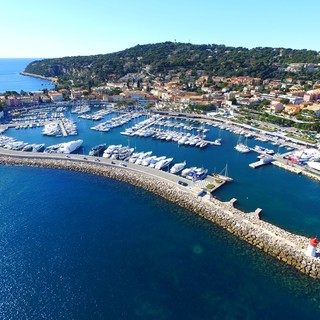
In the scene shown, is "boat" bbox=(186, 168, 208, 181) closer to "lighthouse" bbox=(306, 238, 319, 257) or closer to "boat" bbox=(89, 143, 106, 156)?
"lighthouse" bbox=(306, 238, 319, 257)

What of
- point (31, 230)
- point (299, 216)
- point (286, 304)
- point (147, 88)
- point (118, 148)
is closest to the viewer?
point (286, 304)

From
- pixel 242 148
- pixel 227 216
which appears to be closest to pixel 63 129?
pixel 242 148

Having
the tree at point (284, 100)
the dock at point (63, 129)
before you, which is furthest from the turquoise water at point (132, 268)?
the tree at point (284, 100)

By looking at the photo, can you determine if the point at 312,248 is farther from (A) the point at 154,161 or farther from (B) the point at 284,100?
(B) the point at 284,100

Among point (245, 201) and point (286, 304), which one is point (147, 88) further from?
point (286, 304)

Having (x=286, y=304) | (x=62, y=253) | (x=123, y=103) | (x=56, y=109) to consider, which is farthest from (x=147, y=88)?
(x=286, y=304)

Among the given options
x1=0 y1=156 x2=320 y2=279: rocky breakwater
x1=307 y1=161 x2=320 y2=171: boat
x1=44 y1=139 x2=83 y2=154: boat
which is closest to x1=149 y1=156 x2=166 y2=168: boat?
x1=0 y1=156 x2=320 y2=279: rocky breakwater
